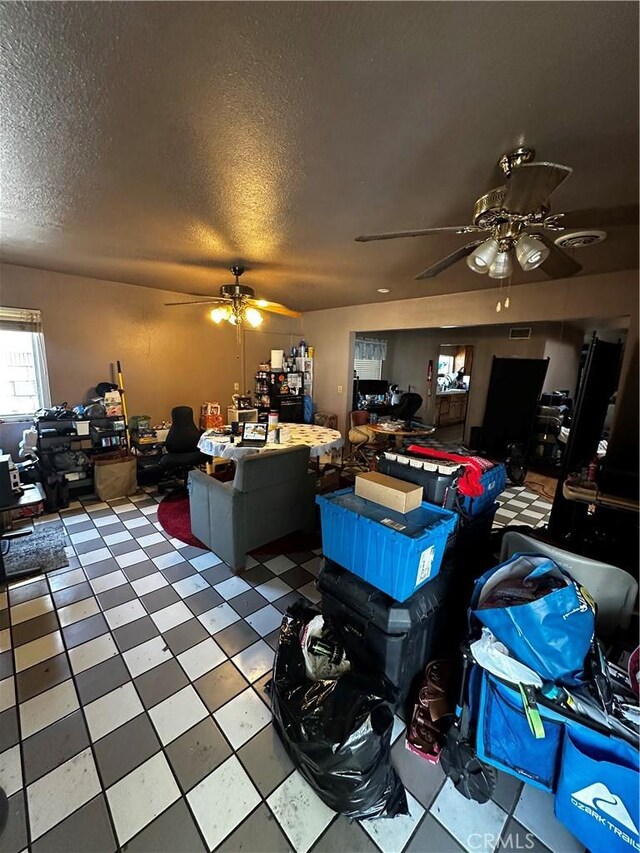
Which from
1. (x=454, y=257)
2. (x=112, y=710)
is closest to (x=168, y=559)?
(x=112, y=710)

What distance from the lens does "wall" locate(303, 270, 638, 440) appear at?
9.11 ft

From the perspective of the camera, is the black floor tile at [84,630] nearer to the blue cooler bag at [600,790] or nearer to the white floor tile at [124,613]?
the white floor tile at [124,613]

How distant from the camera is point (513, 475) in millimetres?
4598

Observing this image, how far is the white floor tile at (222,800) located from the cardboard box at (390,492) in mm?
1187

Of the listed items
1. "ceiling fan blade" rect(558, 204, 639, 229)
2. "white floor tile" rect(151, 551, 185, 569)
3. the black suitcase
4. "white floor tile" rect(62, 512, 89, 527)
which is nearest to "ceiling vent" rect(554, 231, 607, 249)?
"ceiling fan blade" rect(558, 204, 639, 229)

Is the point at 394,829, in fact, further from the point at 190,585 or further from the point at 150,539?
the point at 150,539

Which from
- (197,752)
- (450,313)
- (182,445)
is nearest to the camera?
(197,752)

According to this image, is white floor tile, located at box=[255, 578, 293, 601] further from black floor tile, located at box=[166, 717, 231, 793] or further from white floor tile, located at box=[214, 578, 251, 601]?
black floor tile, located at box=[166, 717, 231, 793]

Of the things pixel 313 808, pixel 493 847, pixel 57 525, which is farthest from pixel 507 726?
pixel 57 525

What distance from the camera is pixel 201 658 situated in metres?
1.77

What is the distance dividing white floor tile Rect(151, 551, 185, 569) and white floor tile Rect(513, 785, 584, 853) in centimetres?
233

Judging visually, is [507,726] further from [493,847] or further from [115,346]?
[115,346]

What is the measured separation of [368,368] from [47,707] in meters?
6.81

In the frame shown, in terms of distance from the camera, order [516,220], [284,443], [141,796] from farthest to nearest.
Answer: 1. [284,443]
2. [516,220]
3. [141,796]
